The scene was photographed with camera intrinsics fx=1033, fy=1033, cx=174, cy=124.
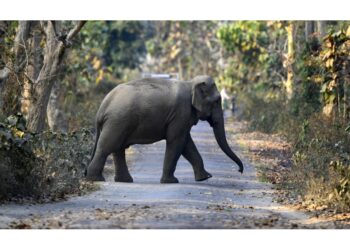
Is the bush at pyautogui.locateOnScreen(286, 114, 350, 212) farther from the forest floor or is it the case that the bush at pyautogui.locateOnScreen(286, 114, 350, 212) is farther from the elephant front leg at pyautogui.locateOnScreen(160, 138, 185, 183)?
the elephant front leg at pyautogui.locateOnScreen(160, 138, 185, 183)

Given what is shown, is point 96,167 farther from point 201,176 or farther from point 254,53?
point 254,53

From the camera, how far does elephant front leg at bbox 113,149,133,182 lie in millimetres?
17984

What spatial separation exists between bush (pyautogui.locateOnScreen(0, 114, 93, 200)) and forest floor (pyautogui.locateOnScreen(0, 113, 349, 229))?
0.37m

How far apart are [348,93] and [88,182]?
914cm

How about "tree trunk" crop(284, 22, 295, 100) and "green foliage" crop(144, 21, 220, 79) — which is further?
"green foliage" crop(144, 21, 220, 79)

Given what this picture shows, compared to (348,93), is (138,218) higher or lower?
lower

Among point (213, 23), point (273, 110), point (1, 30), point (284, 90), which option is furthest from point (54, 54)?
point (213, 23)

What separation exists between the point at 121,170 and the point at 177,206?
149 inches

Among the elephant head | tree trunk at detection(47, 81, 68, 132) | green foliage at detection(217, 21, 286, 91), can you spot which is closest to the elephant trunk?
the elephant head

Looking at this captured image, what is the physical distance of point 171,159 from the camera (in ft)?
57.9

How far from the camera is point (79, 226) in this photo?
12453 mm

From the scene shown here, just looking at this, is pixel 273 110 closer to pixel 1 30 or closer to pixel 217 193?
pixel 1 30

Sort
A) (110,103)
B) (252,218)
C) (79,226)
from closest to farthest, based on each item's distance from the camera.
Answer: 1. (79,226)
2. (252,218)
3. (110,103)

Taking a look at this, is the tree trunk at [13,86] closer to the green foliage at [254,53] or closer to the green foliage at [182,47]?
the green foliage at [254,53]
